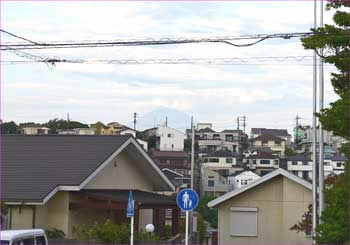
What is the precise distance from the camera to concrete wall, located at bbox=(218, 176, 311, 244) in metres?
28.6

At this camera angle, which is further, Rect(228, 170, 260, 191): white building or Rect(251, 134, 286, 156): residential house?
Rect(251, 134, 286, 156): residential house

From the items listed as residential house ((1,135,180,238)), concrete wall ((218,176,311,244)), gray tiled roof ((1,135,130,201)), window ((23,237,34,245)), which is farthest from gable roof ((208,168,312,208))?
window ((23,237,34,245))

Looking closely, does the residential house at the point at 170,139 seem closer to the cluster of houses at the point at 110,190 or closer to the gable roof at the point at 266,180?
the cluster of houses at the point at 110,190

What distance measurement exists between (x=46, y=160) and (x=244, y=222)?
342 inches

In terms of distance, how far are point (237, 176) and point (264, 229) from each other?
40.7 metres

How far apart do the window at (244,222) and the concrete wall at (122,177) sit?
410 cm

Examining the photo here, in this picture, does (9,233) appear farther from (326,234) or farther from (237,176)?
(237,176)

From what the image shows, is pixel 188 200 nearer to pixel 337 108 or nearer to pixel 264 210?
pixel 337 108

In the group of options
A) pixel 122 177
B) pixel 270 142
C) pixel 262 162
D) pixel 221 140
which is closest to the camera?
pixel 122 177

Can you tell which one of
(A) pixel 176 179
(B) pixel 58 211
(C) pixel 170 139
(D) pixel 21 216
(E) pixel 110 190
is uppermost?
(C) pixel 170 139

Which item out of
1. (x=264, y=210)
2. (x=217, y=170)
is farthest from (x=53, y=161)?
(x=217, y=170)

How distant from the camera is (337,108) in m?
15.7

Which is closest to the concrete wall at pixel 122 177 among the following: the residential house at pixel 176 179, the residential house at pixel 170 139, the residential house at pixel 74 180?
the residential house at pixel 74 180

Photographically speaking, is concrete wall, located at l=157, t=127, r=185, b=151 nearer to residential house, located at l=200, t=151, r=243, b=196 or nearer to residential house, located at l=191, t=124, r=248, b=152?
residential house, located at l=191, t=124, r=248, b=152
